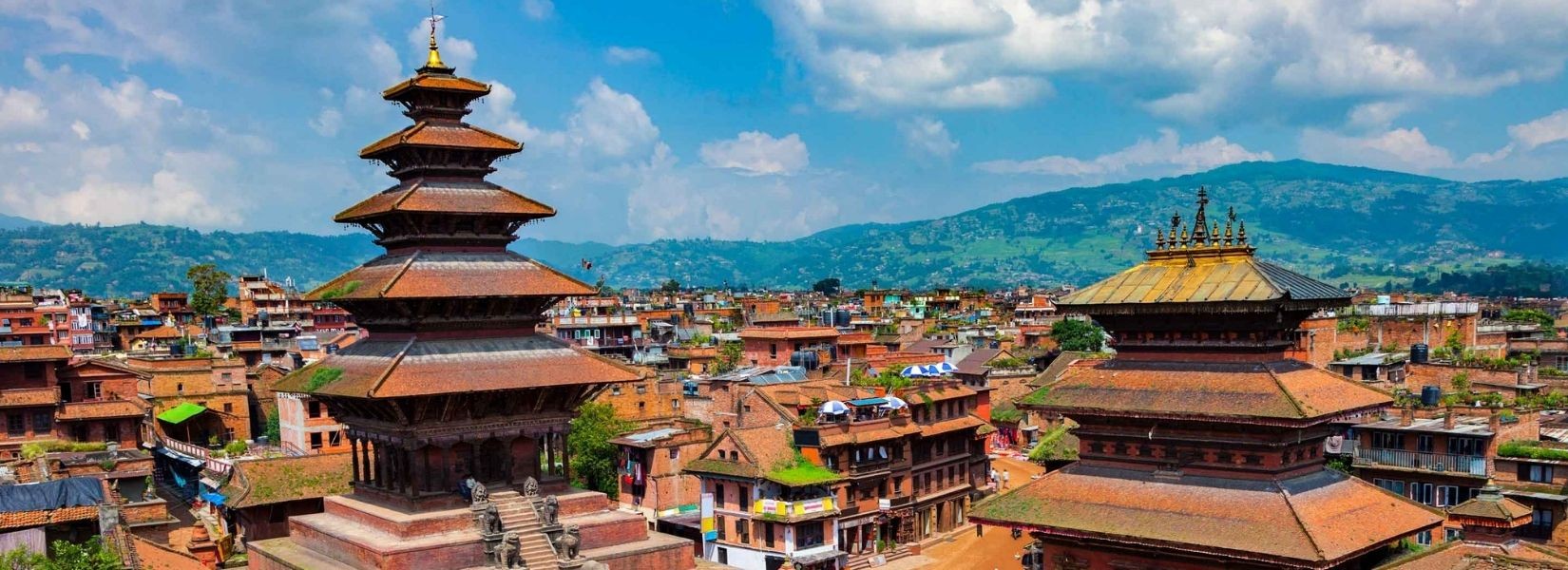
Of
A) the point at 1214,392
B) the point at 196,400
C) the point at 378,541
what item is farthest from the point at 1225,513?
the point at 196,400

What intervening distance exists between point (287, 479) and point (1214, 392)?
33.5 meters

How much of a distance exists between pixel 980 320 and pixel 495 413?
368 feet

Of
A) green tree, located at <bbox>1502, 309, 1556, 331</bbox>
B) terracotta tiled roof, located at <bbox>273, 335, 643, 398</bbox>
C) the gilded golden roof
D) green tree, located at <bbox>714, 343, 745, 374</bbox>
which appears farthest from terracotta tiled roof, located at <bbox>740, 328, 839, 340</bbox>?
green tree, located at <bbox>1502, 309, 1556, 331</bbox>

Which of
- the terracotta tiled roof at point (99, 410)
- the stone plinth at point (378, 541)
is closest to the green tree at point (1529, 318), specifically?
the stone plinth at point (378, 541)

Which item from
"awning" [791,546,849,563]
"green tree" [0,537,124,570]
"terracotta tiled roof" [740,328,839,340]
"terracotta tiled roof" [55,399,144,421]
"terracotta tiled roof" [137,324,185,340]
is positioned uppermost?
"terracotta tiled roof" [137,324,185,340]

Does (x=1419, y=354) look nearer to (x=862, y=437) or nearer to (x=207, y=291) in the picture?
(x=862, y=437)

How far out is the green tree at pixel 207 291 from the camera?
120250 mm

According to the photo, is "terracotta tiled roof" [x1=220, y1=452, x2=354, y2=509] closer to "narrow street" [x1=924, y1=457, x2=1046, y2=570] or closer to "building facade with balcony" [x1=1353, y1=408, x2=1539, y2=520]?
"narrow street" [x1=924, y1=457, x2=1046, y2=570]

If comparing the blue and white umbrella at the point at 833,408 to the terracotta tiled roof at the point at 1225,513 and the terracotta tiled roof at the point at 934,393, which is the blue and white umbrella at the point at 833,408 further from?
the terracotta tiled roof at the point at 1225,513

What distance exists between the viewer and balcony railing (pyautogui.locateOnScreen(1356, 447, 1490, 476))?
4300cm

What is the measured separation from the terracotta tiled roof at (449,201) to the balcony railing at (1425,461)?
3340cm

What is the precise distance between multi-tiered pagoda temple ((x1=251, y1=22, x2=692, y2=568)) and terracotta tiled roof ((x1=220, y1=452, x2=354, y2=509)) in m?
12.2

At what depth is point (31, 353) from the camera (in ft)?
180

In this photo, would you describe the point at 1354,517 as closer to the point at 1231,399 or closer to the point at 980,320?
the point at 1231,399
